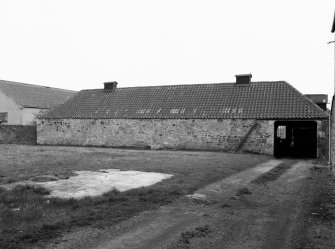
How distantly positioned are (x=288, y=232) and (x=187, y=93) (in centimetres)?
2339

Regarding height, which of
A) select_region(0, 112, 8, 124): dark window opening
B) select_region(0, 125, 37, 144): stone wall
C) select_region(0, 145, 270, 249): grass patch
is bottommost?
select_region(0, 145, 270, 249): grass patch

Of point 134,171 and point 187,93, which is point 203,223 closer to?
point 134,171

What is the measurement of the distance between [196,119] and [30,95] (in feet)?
82.5

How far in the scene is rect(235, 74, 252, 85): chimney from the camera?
27.2m

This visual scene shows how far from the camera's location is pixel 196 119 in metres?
25.0

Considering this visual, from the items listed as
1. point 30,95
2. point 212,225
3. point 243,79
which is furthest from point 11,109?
point 212,225

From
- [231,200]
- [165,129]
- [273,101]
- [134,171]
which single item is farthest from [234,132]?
[231,200]

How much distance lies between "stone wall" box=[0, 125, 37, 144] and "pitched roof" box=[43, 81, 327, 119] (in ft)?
8.42

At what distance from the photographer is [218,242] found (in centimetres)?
509

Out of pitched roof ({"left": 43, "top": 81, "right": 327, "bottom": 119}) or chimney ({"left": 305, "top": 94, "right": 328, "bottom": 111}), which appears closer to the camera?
pitched roof ({"left": 43, "top": 81, "right": 327, "bottom": 119})

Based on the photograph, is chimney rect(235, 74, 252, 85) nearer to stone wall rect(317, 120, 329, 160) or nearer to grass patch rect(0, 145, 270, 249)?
stone wall rect(317, 120, 329, 160)

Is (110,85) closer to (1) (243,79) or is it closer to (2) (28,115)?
(2) (28,115)

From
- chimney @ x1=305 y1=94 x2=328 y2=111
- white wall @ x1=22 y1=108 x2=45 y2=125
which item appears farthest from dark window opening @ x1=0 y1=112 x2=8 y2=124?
chimney @ x1=305 y1=94 x2=328 y2=111

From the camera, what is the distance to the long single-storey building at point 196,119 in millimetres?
23016
